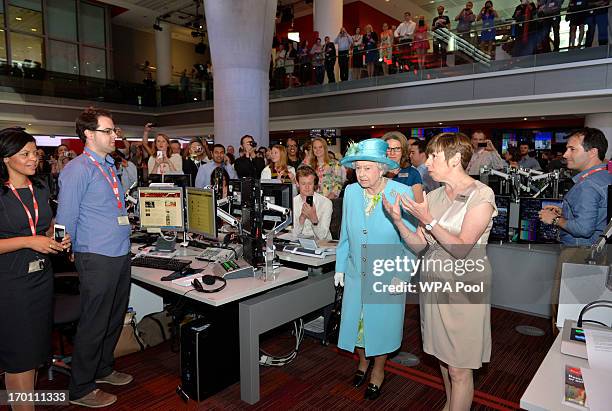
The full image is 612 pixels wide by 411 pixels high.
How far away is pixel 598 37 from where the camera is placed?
7.29 meters

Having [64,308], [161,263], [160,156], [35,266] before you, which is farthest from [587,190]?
[160,156]

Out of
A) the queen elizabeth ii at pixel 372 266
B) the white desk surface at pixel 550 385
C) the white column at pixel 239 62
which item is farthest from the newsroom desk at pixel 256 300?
the white column at pixel 239 62

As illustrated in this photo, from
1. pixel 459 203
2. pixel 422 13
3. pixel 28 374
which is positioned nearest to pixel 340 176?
pixel 459 203

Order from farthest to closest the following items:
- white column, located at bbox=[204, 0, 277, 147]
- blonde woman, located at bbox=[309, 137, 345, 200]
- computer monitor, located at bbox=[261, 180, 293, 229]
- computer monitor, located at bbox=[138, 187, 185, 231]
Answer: white column, located at bbox=[204, 0, 277, 147] < blonde woman, located at bbox=[309, 137, 345, 200] < computer monitor, located at bbox=[138, 187, 185, 231] < computer monitor, located at bbox=[261, 180, 293, 229]

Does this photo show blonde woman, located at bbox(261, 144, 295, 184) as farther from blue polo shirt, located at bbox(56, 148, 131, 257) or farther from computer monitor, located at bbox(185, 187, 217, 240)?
blue polo shirt, located at bbox(56, 148, 131, 257)

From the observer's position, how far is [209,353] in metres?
2.63

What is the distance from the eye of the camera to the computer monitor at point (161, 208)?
128 inches

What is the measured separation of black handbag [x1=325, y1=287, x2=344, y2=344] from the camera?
2.85 m

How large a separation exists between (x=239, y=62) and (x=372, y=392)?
728 centimetres

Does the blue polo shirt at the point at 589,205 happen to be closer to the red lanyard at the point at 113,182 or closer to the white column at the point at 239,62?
the red lanyard at the point at 113,182

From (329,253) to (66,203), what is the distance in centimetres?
172

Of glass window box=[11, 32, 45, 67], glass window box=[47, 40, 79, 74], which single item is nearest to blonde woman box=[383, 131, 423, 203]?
glass window box=[11, 32, 45, 67]

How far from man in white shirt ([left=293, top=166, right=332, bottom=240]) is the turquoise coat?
2.81ft

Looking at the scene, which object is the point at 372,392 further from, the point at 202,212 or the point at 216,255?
the point at 202,212
